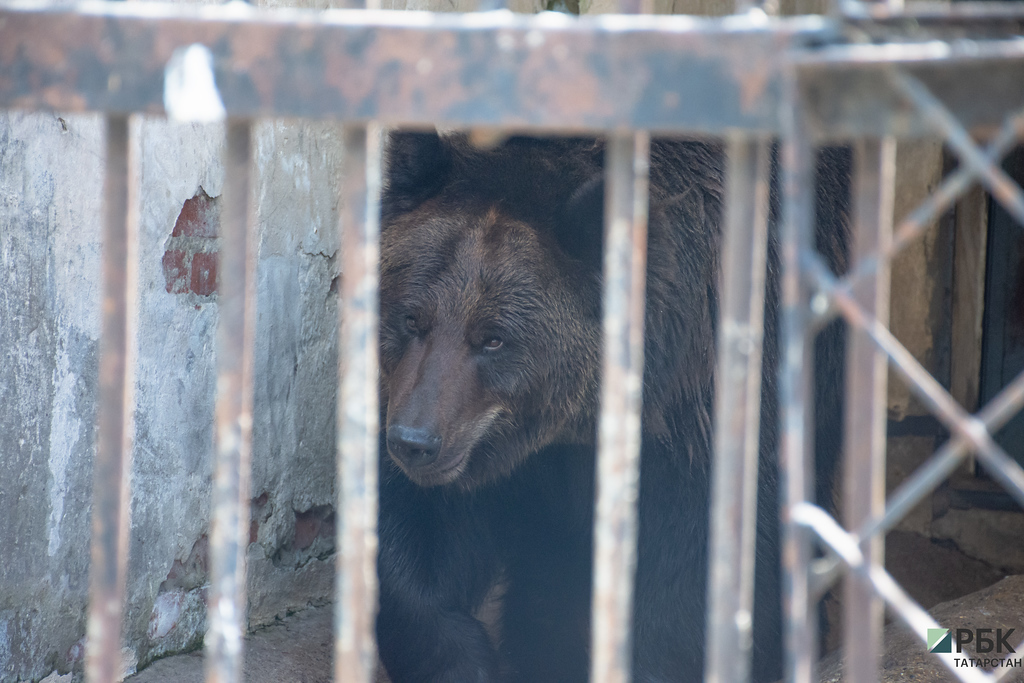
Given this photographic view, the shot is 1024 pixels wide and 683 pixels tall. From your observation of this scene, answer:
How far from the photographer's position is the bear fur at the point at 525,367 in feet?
8.23

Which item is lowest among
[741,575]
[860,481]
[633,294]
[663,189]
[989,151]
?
[741,575]

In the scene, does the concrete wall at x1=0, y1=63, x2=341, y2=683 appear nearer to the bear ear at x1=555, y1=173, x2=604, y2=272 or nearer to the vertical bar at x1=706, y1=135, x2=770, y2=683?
the bear ear at x1=555, y1=173, x2=604, y2=272

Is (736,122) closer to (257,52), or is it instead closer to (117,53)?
(257,52)

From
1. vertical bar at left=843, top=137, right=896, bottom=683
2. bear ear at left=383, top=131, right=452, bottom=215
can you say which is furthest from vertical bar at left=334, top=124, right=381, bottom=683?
bear ear at left=383, top=131, right=452, bottom=215

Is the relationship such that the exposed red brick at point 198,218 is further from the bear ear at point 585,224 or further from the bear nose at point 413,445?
the bear ear at point 585,224

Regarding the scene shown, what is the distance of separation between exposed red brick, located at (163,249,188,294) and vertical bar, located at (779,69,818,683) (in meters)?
1.85

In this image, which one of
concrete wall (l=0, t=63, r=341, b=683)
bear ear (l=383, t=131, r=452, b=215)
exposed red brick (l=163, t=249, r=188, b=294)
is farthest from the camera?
bear ear (l=383, t=131, r=452, b=215)

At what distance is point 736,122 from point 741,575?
465mm

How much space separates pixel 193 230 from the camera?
252cm

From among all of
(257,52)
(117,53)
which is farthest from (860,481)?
(117,53)

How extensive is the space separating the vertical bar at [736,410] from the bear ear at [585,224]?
1382 mm

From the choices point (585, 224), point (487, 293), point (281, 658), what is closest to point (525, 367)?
point (487, 293)

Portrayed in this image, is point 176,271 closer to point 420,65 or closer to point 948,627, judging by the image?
point 420,65

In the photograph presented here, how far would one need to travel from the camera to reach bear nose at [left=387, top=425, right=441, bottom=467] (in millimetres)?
2322
